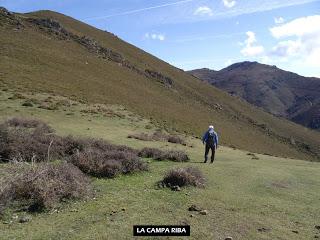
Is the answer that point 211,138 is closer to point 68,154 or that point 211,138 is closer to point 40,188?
point 68,154

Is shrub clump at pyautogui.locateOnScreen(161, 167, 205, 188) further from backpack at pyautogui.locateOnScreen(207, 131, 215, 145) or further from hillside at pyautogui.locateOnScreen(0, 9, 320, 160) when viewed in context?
hillside at pyautogui.locateOnScreen(0, 9, 320, 160)

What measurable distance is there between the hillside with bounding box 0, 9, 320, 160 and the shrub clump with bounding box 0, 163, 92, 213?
106ft

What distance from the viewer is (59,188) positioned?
10.3 m

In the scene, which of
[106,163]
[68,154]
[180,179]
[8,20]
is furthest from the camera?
[8,20]

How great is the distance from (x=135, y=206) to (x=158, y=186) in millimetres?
2357

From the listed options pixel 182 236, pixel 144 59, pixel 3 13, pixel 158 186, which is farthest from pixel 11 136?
pixel 144 59

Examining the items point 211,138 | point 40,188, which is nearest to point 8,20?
point 211,138

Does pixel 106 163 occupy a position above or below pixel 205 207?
above

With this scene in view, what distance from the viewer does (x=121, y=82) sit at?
215 feet

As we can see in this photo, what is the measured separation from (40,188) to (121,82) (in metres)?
56.1

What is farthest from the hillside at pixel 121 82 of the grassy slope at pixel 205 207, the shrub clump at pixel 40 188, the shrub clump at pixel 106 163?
the shrub clump at pixel 40 188

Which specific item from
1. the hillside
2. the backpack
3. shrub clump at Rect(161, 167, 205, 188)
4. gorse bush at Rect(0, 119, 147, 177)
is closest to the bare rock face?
the hillside

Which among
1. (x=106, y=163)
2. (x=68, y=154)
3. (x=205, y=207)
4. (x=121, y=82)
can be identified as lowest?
(x=205, y=207)

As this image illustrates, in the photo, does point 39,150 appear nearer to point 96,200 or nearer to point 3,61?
point 96,200
